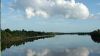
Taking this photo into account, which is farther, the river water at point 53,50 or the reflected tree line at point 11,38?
the reflected tree line at point 11,38

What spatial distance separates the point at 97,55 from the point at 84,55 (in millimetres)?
515

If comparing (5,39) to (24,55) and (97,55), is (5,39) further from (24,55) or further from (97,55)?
(97,55)

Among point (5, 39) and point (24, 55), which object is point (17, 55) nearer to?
point (24, 55)

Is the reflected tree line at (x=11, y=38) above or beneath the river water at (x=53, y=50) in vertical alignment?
above

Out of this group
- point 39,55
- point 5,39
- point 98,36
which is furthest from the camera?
point 98,36

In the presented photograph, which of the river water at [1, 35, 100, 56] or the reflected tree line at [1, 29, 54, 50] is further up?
the reflected tree line at [1, 29, 54, 50]

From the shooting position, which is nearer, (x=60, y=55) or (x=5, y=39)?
(x=60, y=55)

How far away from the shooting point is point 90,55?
904 cm

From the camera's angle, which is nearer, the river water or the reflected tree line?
the river water

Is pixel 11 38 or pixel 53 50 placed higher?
pixel 11 38

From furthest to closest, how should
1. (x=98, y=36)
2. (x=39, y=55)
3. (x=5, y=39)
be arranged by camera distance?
(x=98, y=36) → (x=5, y=39) → (x=39, y=55)

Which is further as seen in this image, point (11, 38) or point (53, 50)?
point (11, 38)

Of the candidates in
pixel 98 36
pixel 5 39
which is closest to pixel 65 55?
pixel 5 39

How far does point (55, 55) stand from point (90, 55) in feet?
4.41
